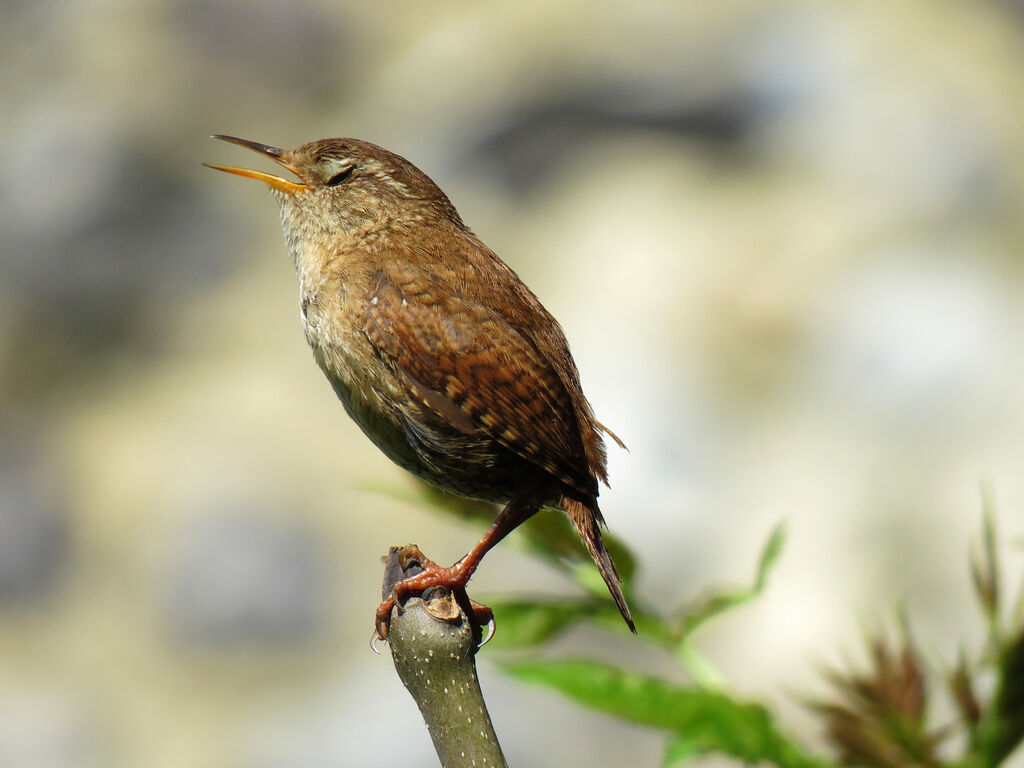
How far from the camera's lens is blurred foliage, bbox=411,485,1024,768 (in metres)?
1.64

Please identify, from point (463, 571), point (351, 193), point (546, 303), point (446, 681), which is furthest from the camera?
point (546, 303)

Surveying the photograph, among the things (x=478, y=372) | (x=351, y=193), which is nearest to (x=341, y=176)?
(x=351, y=193)

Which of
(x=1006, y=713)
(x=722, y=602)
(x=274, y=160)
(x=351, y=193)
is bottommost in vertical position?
(x=1006, y=713)

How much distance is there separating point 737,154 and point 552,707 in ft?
13.7

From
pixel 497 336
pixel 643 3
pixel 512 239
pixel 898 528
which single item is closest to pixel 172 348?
pixel 512 239

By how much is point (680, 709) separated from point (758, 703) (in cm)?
11

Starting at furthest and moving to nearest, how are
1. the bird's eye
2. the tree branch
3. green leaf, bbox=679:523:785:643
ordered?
the bird's eye < green leaf, bbox=679:523:785:643 < the tree branch

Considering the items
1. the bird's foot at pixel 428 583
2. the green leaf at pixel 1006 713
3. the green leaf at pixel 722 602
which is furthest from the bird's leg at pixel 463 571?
the green leaf at pixel 1006 713

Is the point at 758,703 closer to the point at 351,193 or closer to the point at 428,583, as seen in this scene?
the point at 428,583

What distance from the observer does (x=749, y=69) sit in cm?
871

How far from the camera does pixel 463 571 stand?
1.75 metres

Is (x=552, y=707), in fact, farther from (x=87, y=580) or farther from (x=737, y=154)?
(x=737, y=154)

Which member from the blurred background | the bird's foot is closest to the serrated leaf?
the bird's foot

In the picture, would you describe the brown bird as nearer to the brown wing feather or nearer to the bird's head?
the brown wing feather
